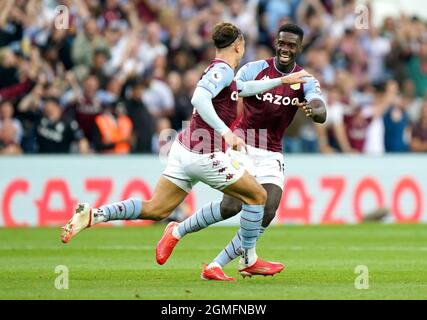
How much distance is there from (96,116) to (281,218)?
3.86 meters

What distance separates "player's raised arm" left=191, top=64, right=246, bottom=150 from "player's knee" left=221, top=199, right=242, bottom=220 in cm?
114

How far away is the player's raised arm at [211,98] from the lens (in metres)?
10.2

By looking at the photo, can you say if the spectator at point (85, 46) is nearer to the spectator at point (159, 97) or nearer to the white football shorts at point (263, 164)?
the spectator at point (159, 97)

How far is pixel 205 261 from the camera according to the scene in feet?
43.4

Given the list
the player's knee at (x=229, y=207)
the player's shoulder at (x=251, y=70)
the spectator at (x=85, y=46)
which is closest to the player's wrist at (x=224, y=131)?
the player's knee at (x=229, y=207)

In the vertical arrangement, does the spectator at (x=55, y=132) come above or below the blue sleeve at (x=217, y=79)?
below

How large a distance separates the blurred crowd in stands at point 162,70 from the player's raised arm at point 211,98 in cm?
941

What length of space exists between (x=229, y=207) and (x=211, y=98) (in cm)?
138

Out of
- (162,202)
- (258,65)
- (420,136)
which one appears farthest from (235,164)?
(420,136)

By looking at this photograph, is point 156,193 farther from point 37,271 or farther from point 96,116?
point 96,116

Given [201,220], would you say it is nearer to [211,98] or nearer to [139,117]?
[211,98]

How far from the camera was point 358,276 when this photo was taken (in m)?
11.2

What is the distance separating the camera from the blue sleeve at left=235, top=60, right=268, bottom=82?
1171 cm
